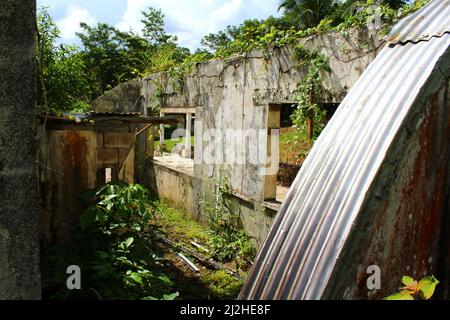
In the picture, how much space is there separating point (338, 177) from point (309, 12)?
73.9 feet

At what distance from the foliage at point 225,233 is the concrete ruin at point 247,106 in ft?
0.55

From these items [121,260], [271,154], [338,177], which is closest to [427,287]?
[338,177]

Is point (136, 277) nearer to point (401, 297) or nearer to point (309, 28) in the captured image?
point (401, 297)

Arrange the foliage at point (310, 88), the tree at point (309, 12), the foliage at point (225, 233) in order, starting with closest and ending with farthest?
the foliage at point (310, 88) → the foliage at point (225, 233) → the tree at point (309, 12)

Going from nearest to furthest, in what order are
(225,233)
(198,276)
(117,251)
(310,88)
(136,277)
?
(136,277) < (117,251) < (310,88) < (198,276) < (225,233)

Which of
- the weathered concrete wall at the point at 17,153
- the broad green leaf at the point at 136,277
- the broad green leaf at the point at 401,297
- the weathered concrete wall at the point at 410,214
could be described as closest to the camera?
the broad green leaf at the point at 401,297

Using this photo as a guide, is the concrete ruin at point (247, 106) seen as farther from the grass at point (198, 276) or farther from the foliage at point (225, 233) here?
the grass at point (198, 276)

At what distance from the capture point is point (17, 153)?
197 cm

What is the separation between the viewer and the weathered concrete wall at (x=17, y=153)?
195 cm

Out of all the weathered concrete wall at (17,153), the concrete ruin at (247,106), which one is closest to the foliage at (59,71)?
the concrete ruin at (247,106)

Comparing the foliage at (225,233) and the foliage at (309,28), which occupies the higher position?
the foliage at (309,28)

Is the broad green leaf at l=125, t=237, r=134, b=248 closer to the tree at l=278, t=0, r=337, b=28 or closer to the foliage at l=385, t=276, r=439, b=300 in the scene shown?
the foliage at l=385, t=276, r=439, b=300

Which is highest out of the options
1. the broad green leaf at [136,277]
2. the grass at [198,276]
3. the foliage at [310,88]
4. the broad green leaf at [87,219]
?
the foliage at [310,88]
